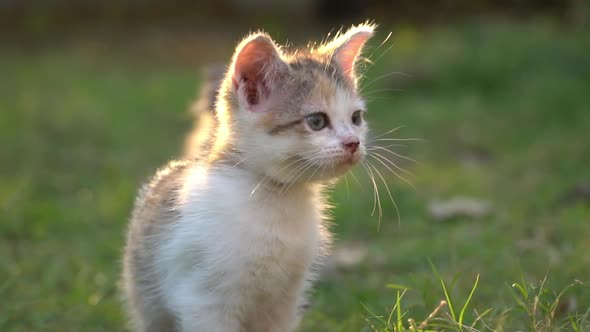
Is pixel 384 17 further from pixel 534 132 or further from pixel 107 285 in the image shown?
pixel 107 285

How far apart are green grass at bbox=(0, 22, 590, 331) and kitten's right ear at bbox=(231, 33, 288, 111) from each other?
0.97 m

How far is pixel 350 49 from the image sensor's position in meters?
3.58

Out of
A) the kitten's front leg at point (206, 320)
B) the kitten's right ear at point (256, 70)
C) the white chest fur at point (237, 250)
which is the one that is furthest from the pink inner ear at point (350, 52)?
the kitten's front leg at point (206, 320)

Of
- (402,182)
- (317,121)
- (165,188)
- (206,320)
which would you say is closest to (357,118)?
(317,121)

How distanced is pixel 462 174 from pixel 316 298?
2.89 metres

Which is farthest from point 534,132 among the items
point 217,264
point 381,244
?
point 217,264

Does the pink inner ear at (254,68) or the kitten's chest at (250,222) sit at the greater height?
the pink inner ear at (254,68)

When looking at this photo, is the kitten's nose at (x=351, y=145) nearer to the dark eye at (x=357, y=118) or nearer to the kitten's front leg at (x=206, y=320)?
the dark eye at (x=357, y=118)

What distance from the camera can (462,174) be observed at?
695 cm

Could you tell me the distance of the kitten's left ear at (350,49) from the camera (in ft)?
11.6

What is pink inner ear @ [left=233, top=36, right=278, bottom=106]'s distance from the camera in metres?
3.16

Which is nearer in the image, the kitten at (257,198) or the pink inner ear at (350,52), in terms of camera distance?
the kitten at (257,198)

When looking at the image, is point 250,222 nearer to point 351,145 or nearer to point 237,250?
point 237,250

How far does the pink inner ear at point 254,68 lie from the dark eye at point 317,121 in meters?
0.23
